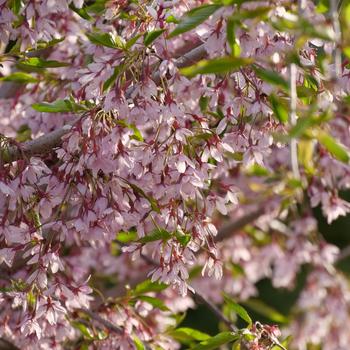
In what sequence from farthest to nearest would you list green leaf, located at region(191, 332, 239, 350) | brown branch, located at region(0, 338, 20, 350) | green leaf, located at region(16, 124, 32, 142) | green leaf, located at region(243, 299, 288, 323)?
green leaf, located at region(243, 299, 288, 323)
green leaf, located at region(16, 124, 32, 142)
brown branch, located at region(0, 338, 20, 350)
green leaf, located at region(191, 332, 239, 350)

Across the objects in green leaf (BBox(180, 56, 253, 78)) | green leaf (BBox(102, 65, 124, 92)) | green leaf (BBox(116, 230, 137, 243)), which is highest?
green leaf (BBox(180, 56, 253, 78))

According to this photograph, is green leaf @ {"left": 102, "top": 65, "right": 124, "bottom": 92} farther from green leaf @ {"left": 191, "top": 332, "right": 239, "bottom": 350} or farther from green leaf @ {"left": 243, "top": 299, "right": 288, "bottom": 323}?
green leaf @ {"left": 243, "top": 299, "right": 288, "bottom": 323}

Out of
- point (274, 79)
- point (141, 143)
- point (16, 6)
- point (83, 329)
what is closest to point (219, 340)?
point (83, 329)

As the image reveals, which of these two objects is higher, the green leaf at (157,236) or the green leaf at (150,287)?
the green leaf at (157,236)

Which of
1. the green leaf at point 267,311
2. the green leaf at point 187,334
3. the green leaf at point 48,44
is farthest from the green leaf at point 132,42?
the green leaf at point 267,311

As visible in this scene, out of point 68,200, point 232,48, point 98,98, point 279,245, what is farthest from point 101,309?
point 279,245

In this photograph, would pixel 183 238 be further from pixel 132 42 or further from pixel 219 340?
pixel 132 42

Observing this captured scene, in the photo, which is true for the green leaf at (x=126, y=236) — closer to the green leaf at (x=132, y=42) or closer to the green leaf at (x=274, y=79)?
the green leaf at (x=132, y=42)

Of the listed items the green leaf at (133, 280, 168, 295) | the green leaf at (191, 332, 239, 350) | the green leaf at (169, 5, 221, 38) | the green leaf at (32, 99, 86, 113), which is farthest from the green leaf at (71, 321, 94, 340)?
the green leaf at (169, 5, 221, 38)
